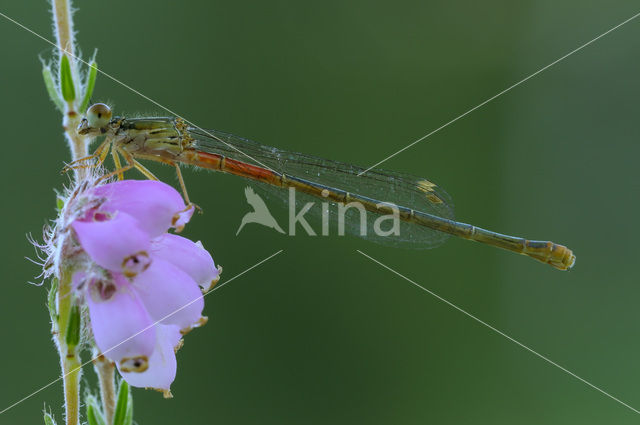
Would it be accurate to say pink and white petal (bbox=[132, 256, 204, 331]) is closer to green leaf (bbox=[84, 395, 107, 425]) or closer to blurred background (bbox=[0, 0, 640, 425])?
green leaf (bbox=[84, 395, 107, 425])

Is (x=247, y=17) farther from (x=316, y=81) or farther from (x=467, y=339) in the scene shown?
(x=467, y=339)

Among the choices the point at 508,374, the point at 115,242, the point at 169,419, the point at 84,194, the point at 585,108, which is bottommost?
the point at 169,419

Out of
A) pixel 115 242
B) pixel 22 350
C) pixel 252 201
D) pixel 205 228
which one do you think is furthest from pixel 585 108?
pixel 115 242

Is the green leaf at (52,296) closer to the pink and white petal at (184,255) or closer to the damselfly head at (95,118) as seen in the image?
the pink and white petal at (184,255)

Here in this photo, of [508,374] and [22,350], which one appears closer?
[22,350]

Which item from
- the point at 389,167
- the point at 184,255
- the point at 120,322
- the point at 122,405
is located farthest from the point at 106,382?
the point at 389,167

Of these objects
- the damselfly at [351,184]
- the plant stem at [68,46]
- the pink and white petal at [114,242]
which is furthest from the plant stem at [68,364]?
the damselfly at [351,184]
